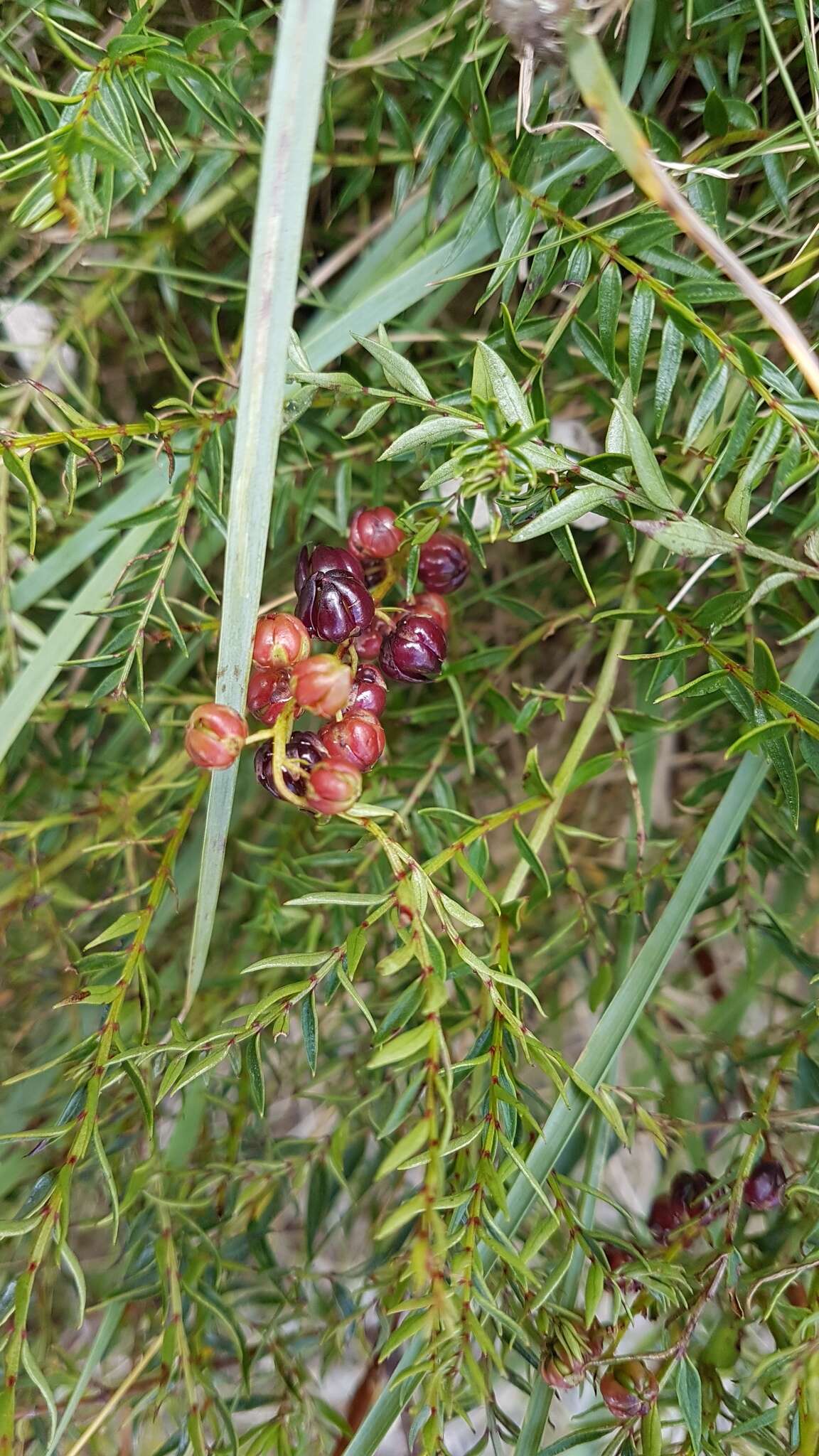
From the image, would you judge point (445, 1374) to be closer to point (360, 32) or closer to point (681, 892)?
point (681, 892)

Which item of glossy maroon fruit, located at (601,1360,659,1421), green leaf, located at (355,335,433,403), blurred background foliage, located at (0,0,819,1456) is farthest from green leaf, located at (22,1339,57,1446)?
green leaf, located at (355,335,433,403)

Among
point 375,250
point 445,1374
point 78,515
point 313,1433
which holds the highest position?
point 375,250

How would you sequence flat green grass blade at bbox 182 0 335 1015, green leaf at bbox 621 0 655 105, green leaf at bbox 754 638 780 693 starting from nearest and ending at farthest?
flat green grass blade at bbox 182 0 335 1015 < green leaf at bbox 754 638 780 693 < green leaf at bbox 621 0 655 105

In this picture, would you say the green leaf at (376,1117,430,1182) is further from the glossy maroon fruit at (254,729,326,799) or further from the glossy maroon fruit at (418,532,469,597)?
the glossy maroon fruit at (418,532,469,597)

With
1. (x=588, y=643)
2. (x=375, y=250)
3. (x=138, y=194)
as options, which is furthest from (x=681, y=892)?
(x=138, y=194)

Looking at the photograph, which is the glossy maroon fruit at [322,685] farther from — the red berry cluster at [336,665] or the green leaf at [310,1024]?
the green leaf at [310,1024]

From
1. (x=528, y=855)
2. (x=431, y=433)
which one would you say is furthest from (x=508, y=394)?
(x=528, y=855)
